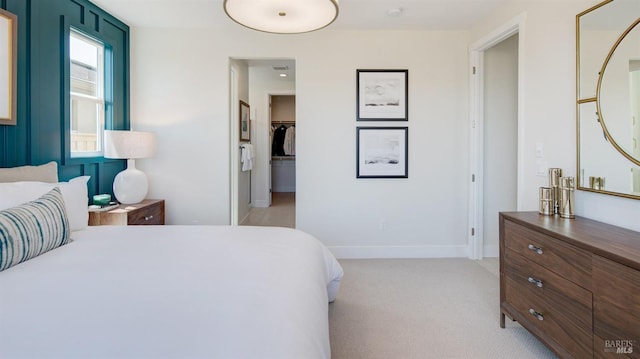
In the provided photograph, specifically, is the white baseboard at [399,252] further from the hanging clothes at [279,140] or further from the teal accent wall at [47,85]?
the hanging clothes at [279,140]

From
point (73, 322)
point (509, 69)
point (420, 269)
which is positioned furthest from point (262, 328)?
point (509, 69)

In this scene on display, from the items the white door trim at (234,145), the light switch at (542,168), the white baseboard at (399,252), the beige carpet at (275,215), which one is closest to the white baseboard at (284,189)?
the beige carpet at (275,215)

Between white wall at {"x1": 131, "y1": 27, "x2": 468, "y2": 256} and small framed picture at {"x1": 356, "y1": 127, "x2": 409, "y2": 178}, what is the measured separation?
0.26 ft

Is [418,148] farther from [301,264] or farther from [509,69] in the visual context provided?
[301,264]

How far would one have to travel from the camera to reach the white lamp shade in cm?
288

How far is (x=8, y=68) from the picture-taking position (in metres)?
2.16

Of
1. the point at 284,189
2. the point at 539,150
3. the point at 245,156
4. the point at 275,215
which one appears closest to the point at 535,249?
the point at 539,150

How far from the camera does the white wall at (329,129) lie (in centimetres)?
353

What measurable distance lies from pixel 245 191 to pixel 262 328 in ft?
15.4

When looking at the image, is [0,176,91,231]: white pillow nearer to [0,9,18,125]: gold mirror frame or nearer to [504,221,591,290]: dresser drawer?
[0,9,18,125]: gold mirror frame

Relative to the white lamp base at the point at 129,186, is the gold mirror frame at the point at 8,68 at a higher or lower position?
higher

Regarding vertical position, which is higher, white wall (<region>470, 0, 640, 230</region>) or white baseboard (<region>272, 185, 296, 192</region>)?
white wall (<region>470, 0, 640, 230</region>)

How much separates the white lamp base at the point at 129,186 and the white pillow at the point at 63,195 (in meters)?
0.78

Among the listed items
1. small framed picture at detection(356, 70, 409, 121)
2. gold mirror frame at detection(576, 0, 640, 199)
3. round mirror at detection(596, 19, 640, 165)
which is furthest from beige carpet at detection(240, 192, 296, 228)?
round mirror at detection(596, 19, 640, 165)
